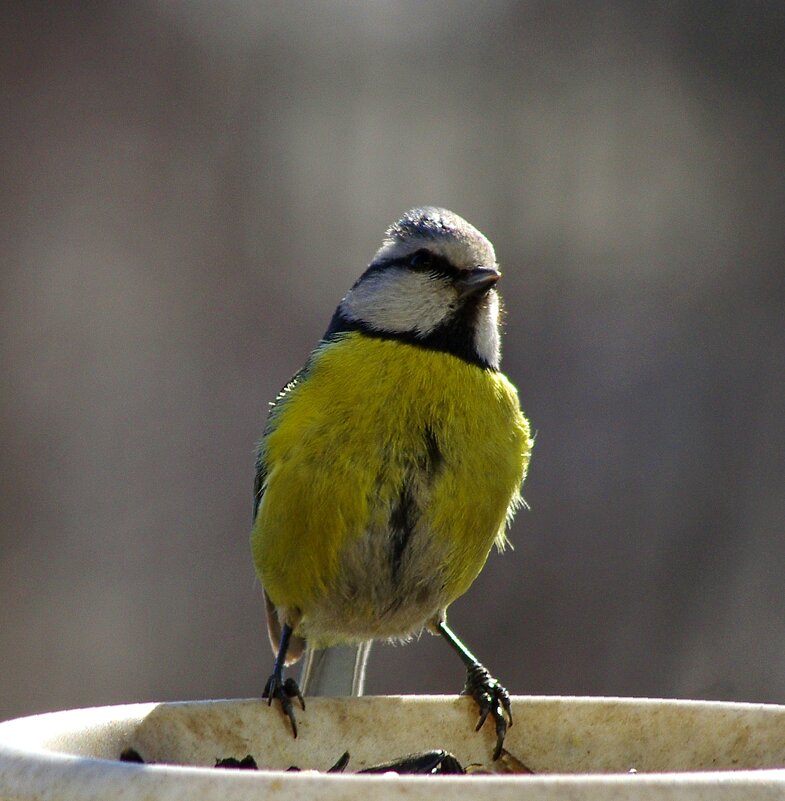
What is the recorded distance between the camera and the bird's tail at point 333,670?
110 inches

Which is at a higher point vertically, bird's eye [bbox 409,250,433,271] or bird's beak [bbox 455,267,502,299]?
bird's eye [bbox 409,250,433,271]

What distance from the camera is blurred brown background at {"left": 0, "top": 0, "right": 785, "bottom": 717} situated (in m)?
4.62

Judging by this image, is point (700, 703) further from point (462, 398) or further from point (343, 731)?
point (462, 398)

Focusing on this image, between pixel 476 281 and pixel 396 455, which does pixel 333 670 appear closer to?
pixel 396 455

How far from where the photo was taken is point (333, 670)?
282 centimetres

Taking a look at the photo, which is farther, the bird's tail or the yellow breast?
the bird's tail

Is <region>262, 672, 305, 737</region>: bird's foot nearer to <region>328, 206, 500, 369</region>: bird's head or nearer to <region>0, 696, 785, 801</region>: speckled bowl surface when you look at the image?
<region>0, 696, 785, 801</region>: speckled bowl surface

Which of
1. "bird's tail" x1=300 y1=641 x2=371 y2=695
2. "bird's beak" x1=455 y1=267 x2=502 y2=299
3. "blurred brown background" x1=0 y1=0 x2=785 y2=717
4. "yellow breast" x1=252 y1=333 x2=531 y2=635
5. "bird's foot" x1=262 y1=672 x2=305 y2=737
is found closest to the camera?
"bird's foot" x1=262 y1=672 x2=305 y2=737

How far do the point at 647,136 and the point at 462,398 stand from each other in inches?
120

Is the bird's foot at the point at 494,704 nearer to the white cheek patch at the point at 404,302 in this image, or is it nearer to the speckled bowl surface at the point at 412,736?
the speckled bowl surface at the point at 412,736

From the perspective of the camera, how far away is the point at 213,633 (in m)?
4.69

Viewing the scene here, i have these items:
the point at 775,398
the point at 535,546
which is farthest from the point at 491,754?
the point at 775,398

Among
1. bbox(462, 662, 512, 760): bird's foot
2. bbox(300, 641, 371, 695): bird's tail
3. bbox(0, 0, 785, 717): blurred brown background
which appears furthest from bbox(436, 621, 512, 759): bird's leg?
bbox(0, 0, 785, 717): blurred brown background

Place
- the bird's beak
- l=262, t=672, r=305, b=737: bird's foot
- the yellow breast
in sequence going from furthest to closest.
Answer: the bird's beak → the yellow breast → l=262, t=672, r=305, b=737: bird's foot
